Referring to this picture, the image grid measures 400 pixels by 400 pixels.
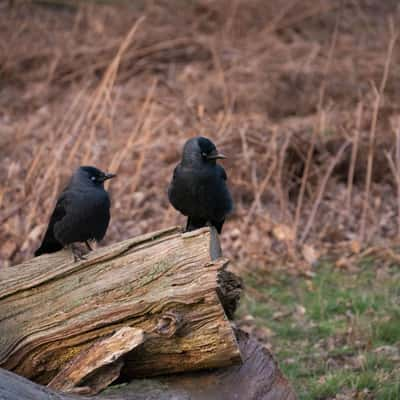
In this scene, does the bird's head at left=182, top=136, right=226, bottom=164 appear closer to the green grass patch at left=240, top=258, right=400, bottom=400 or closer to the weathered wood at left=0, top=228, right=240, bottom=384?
the weathered wood at left=0, top=228, right=240, bottom=384

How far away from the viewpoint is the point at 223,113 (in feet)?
31.8

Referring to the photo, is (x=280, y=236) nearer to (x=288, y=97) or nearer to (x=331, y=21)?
(x=288, y=97)

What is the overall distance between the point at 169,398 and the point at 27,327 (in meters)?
0.90

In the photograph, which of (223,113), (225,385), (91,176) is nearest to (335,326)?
(91,176)

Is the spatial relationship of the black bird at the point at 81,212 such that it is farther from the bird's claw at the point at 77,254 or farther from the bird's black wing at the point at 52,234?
the bird's claw at the point at 77,254

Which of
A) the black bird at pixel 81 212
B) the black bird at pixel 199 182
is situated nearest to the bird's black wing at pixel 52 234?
the black bird at pixel 81 212

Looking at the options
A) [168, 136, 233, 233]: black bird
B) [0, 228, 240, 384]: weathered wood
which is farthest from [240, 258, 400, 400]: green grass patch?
[0, 228, 240, 384]: weathered wood

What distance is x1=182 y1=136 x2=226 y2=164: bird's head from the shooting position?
17.0 feet

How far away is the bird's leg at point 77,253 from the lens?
4.28 meters

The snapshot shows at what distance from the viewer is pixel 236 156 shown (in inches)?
338

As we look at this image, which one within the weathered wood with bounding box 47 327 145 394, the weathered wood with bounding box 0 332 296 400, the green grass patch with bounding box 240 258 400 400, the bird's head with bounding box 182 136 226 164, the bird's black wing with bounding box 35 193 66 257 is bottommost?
the green grass patch with bounding box 240 258 400 400

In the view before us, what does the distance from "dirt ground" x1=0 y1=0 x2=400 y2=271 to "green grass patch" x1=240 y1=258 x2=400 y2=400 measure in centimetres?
56

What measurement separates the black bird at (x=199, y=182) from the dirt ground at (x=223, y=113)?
1.80 m

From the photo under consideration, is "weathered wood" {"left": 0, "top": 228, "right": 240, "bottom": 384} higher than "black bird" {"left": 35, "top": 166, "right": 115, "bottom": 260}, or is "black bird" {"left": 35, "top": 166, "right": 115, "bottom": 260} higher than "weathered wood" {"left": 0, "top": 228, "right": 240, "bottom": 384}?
"black bird" {"left": 35, "top": 166, "right": 115, "bottom": 260}
